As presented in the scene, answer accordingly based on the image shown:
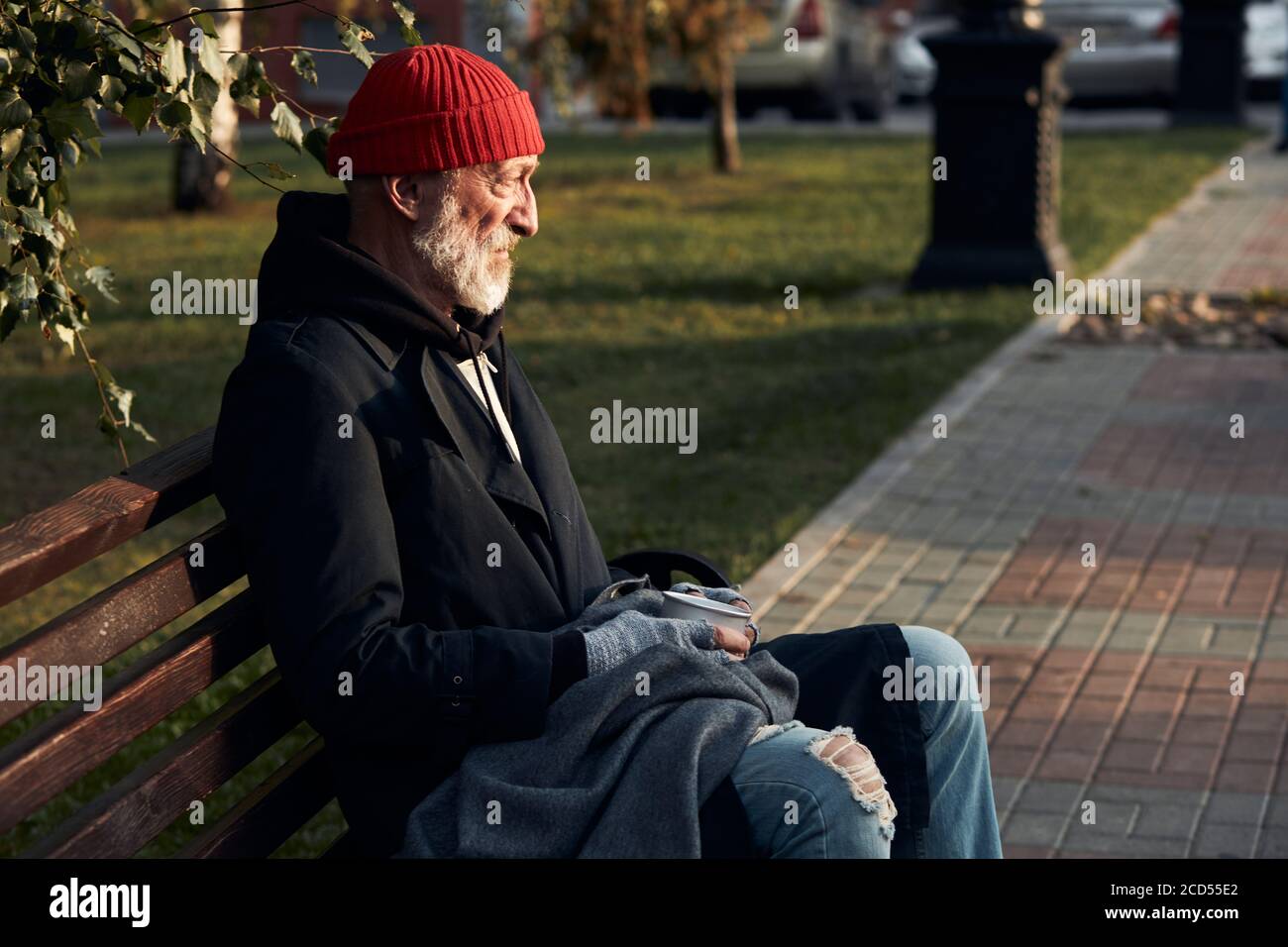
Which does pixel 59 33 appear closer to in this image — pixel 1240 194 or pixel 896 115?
pixel 1240 194

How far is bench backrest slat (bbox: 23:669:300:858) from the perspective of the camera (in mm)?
2412

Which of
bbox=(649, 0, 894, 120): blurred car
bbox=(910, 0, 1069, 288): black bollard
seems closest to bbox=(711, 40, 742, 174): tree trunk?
bbox=(649, 0, 894, 120): blurred car

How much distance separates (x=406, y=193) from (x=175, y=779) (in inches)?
37.4

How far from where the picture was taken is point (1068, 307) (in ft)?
36.7

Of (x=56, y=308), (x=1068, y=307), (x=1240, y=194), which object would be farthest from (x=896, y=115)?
(x=56, y=308)

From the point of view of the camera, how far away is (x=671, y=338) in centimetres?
1037

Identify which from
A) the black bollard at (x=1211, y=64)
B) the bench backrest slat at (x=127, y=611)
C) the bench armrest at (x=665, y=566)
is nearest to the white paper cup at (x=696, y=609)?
the bench armrest at (x=665, y=566)

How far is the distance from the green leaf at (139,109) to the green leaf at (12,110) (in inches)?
6.1

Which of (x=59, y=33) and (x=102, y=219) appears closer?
(x=59, y=33)

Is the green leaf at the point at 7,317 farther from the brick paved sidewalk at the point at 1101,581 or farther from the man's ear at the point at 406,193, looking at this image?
the brick paved sidewalk at the point at 1101,581

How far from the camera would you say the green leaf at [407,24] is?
3.24 meters

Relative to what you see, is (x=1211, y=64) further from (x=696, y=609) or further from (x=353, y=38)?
(x=696, y=609)

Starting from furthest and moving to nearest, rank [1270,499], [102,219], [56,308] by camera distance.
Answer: [102,219], [1270,499], [56,308]

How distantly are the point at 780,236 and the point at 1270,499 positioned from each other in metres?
7.26
